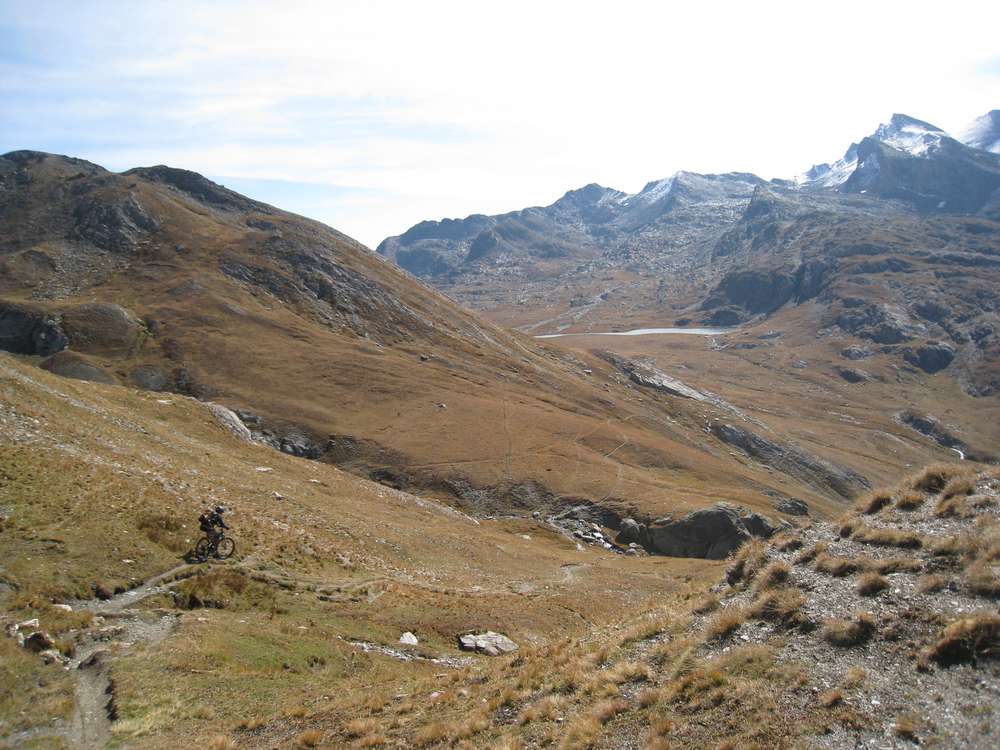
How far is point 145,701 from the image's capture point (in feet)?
58.9

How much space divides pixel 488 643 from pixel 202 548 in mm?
14120

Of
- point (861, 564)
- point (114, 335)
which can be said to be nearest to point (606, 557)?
point (861, 564)

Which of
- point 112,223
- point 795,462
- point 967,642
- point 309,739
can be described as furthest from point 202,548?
point 795,462

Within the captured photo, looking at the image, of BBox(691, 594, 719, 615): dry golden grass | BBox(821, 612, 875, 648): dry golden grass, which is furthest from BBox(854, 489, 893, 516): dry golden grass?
BBox(821, 612, 875, 648): dry golden grass

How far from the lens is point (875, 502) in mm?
23516

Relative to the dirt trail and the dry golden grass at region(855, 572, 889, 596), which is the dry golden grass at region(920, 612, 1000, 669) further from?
the dirt trail

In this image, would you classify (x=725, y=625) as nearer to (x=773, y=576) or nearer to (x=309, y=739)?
(x=773, y=576)

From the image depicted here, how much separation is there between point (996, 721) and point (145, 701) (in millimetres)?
20798

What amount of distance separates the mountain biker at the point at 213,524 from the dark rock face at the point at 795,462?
126222mm

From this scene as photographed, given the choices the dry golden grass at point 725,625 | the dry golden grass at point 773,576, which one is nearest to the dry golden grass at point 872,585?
the dry golden grass at point 773,576

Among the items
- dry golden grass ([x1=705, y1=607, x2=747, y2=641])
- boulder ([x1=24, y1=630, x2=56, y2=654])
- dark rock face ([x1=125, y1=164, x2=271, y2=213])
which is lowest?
boulder ([x1=24, y1=630, x2=56, y2=654])

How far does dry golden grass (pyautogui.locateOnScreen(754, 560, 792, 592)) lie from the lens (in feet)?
67.6

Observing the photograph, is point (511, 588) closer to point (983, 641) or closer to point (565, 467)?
point (983, 641)

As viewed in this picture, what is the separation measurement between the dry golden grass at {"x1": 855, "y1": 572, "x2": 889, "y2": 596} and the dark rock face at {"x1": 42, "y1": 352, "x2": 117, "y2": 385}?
8708 cm
